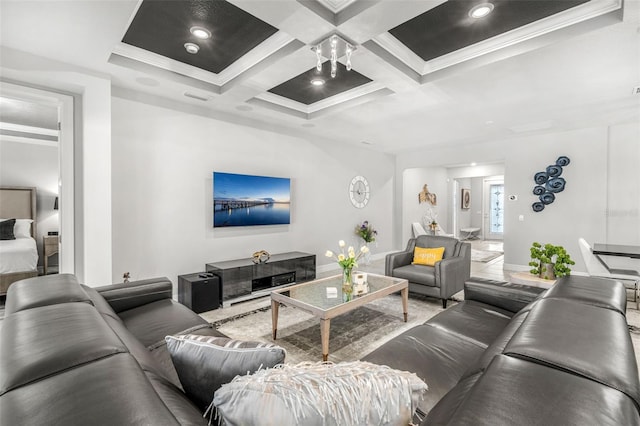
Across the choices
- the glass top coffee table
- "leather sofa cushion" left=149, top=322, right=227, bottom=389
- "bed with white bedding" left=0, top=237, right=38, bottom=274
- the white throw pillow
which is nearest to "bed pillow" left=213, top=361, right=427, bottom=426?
"leather sofa cushion" left=149, top=322, right=227, bottom=389

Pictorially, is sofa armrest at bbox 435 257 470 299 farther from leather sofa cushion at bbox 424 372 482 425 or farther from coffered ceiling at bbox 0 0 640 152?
leather sofa cushion at bbox 424 372 482 425

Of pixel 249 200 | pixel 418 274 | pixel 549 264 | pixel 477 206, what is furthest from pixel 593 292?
pixel 477 206

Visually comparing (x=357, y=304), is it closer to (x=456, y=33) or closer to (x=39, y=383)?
(x=39, y=383)

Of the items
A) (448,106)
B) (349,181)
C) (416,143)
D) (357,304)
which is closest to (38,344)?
(357,304)

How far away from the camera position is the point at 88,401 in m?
0.69

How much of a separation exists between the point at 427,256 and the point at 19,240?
6119 mm

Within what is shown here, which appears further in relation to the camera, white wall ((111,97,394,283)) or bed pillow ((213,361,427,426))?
white wall ((111,97,394,283))

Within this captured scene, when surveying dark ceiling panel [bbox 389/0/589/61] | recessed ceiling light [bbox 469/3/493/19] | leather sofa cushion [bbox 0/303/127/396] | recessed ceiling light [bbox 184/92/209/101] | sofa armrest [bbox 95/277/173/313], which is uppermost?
dark ceiling panel [bbox 389/0/589/61]

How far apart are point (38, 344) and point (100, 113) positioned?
115 inches

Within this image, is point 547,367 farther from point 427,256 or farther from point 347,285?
point 427,256

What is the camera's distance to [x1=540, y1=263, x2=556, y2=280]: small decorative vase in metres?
3.71

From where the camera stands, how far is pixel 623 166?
199 inches

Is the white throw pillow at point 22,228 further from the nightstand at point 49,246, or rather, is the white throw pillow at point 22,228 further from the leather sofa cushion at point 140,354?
the leather sofa cushion at point 140,354

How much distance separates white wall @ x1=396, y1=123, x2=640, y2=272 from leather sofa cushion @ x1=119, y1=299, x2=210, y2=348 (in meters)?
6.38
